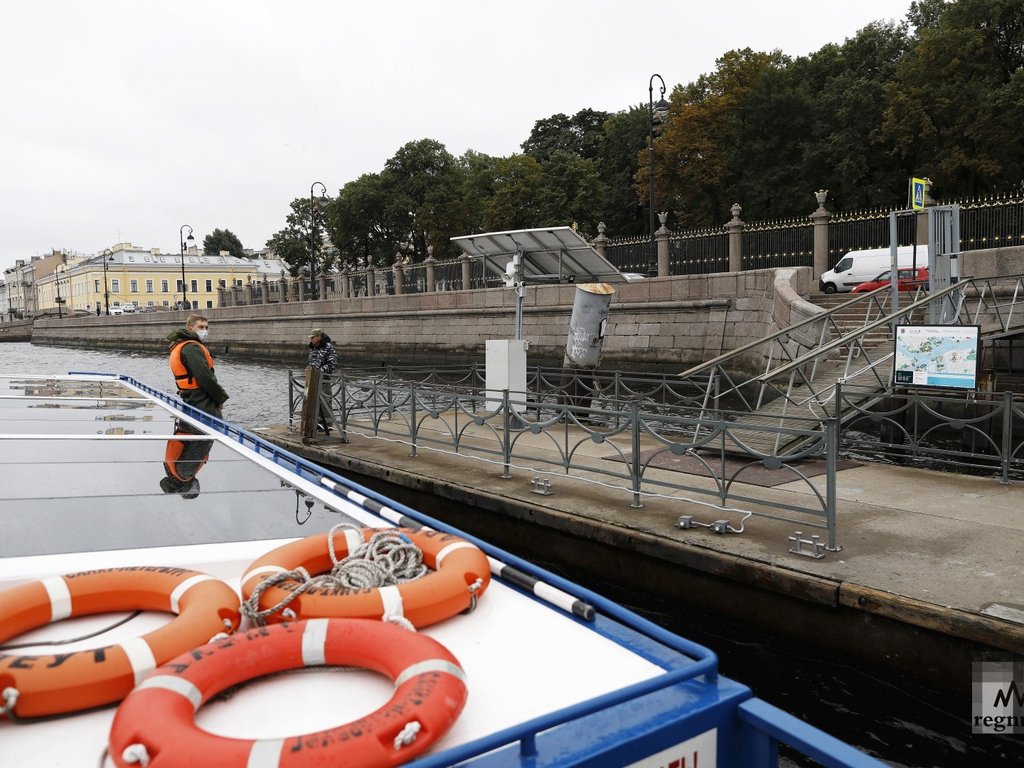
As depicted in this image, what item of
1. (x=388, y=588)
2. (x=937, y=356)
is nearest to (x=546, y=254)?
(x=937, y=356)

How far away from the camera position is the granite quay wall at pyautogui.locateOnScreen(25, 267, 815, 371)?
19172 mm

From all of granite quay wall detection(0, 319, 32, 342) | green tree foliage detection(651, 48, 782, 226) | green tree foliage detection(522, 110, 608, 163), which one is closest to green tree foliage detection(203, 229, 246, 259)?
granite quay wall detection(0, 319, 32, 342)

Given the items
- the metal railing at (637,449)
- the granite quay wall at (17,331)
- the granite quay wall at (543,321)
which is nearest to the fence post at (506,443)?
the metal railing at (637,449)

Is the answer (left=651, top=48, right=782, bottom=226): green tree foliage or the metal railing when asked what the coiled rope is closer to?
the metal railing

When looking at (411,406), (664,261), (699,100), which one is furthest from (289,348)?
(411,406)

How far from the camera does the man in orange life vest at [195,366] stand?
9.20 meters

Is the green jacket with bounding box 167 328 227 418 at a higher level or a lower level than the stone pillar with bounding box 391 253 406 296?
lower

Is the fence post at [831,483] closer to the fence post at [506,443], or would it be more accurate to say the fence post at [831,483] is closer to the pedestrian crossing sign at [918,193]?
the fence post at [506,443]

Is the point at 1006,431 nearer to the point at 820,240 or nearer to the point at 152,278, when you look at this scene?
the point at 820,240

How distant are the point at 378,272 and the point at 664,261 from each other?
657 inches

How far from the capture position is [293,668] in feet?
7.86

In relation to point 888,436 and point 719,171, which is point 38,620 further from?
point 719,171

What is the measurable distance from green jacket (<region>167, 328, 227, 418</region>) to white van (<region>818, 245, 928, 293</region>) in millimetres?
17438

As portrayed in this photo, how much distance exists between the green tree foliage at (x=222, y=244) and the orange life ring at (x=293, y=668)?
13003cm
